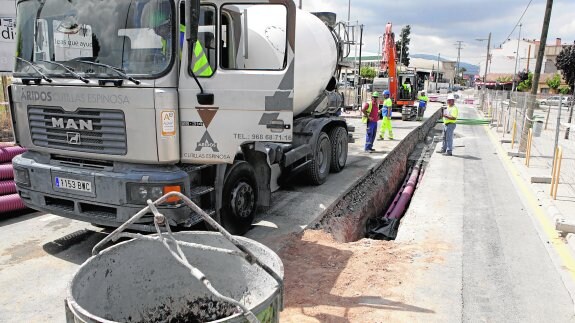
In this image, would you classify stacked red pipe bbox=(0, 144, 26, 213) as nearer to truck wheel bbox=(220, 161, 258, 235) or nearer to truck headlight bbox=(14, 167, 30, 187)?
truck headlight bbox=(14, 167, 30, 187)

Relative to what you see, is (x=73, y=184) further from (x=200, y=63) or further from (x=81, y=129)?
(x=200, y=63)

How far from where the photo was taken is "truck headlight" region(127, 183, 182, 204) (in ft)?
14.4

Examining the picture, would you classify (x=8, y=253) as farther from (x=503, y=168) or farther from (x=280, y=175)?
(x=503, y=168)

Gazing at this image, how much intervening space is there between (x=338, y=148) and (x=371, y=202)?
1417 mm

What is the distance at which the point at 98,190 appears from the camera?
452cm

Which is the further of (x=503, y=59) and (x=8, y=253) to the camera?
(x=503, y=59)

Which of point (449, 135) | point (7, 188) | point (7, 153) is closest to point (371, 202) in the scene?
point (449, 135)

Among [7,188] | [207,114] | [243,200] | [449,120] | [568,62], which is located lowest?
[7,188]

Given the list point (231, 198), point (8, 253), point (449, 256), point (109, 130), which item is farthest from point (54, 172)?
point (449, 256)

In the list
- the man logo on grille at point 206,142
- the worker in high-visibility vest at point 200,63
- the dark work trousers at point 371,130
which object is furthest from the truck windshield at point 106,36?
the dark work trousers at point 371,130

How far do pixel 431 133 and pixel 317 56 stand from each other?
16.6 metres

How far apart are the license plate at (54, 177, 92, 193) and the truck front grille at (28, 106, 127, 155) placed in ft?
1.15

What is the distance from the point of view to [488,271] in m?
4.66

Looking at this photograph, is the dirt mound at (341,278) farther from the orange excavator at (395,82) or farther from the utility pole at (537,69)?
the orange excavator at (395,82)
